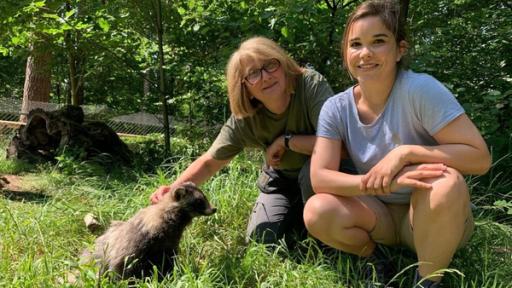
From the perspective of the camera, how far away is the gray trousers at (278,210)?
3.78 metres

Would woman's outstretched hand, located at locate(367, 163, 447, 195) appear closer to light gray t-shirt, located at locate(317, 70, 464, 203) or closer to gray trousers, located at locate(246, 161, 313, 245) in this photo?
light gray t-shirt, located at locate(317, 70, 464, 203)

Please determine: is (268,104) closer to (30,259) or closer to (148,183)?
(30,259)

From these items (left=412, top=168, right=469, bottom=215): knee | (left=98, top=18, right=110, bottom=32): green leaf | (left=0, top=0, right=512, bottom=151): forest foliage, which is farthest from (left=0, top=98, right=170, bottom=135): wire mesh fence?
(left=412, top=168, right=469, bottom=215): knee

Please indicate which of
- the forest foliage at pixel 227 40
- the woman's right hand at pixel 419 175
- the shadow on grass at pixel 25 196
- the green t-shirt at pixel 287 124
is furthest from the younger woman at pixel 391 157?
the shadow on grass at pixel 25 196

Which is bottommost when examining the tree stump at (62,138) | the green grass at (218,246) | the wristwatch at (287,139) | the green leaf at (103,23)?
the green grass at (218,246)

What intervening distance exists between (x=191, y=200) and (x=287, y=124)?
862 mm

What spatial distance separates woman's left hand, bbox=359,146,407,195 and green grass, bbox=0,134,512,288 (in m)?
0.45

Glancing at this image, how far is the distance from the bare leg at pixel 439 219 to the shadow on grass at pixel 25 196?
12.5 feet

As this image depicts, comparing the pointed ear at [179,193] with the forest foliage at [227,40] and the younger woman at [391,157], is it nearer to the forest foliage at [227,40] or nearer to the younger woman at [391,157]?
the younger woman at [391,157]

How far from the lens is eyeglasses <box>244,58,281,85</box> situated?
343cm

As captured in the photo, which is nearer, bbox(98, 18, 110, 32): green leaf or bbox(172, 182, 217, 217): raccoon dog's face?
bbox(172, 182, 217, 217): raccoon dog's face

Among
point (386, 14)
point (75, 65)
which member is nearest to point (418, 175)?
point (386, 14)

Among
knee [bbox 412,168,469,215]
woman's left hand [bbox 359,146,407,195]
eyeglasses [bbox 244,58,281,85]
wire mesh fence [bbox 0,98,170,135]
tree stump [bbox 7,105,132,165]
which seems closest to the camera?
knee [bbox 412,168,469,215]

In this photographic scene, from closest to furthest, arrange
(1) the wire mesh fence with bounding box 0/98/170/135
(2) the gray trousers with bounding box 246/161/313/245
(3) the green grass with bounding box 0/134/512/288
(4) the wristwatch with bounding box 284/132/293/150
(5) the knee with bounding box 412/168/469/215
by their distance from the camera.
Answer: (5) the knee with bounding box 412/168/469/215
(3) the green grass with bounding box 0/134/512/288
(4) the wristwatch with bounding box 284/132/293/150
(2) the gray trousers with bounding box 246/161/313/245
(1) the wire mesh fence with bounding box 0/98/170/135
